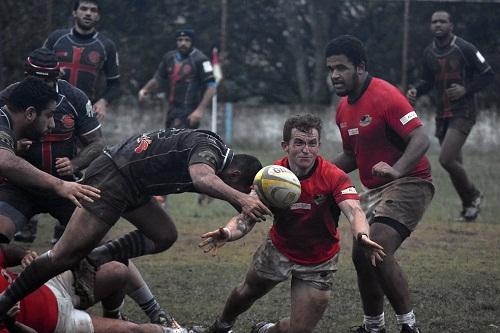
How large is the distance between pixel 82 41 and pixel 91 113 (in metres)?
3.53

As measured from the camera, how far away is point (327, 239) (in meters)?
6.91

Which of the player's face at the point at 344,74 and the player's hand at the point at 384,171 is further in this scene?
the player's face at the point at 344,74

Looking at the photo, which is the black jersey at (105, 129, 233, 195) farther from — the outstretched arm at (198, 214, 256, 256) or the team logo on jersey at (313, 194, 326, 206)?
the team logo on jersey at (313, 194, 326, 206)

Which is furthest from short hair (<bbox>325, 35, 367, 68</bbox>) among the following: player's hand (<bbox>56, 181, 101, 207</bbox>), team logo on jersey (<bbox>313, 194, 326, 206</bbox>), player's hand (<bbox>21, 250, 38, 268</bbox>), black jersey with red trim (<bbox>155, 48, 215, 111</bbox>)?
black jersey with red trim (<bbox>155, 48, 215, 111</bbox>)

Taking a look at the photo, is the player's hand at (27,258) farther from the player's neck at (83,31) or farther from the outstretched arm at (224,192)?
the player's neck at (83,31)

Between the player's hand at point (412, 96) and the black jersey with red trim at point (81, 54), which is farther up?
the black jersey with red trim at point (81, 54)

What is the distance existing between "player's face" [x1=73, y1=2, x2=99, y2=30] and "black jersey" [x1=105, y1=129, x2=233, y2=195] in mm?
4873

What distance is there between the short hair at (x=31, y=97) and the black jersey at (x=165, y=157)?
0.58m

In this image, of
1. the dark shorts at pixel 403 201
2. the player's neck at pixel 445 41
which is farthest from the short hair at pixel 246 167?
the player's neck at pixel 445 41

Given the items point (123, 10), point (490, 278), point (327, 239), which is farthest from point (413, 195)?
point (123, 10)

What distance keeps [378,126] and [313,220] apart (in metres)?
1.15

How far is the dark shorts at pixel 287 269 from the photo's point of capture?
682cm

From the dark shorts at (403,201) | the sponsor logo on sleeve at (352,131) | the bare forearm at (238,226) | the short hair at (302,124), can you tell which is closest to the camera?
the bare forearm at (238,226)

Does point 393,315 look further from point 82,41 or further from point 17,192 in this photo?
point 82,41
